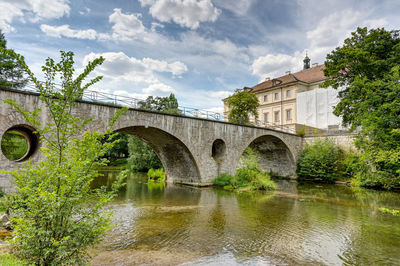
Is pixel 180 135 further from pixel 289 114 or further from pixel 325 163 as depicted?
pixel 289 114

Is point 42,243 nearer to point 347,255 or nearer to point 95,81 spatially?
point 95,81

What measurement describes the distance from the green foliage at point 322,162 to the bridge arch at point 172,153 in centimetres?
1245

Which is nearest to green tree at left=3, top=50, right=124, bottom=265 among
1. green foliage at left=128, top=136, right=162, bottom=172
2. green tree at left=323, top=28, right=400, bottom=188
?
green tree at left=323, top=28, right=400, bottom=188

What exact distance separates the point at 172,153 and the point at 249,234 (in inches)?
475

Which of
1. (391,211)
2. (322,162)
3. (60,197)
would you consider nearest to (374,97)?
(391,211)

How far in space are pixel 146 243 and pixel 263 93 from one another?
39.1m

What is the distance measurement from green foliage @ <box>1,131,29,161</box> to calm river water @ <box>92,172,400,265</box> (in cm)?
1030

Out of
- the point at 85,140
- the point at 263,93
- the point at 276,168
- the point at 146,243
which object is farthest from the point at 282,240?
the point at 263,93

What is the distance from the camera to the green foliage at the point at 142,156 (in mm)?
29375

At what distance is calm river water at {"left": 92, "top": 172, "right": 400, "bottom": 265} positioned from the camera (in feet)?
19.2

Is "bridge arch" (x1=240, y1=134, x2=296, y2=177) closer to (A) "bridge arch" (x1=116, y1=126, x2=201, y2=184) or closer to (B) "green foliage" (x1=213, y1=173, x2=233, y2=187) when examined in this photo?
(B) "green foliage" (x1=213, y1=173, x2=233, y2=187)

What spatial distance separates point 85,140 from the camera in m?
4.23

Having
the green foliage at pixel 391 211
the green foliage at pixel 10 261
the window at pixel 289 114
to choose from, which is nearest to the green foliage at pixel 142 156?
the window at pixel 289 114

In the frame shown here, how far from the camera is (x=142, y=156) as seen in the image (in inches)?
1176
